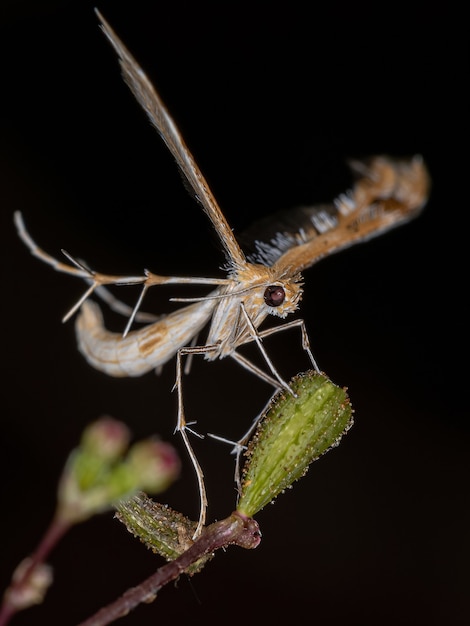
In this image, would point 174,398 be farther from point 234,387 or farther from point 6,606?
point 6,606

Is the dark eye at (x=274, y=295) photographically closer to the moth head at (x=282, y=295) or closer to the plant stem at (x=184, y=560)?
the moth head at (x=282, y=295)

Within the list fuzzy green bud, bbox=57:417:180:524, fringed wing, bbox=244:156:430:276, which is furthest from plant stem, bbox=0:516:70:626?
fringed wing, bbox=244:156:430:276

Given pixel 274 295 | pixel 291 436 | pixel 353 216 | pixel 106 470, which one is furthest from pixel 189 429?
pixel 106 470

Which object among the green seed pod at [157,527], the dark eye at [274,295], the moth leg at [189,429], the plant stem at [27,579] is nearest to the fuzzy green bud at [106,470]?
the plant stem at [27,579]

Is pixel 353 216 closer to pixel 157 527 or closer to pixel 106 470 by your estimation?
pixel 157 527

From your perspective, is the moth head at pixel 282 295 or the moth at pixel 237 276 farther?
the moth head at pixel 282 295

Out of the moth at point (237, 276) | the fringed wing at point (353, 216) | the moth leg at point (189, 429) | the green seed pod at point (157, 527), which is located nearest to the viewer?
the green seed pod at point (157, 527)

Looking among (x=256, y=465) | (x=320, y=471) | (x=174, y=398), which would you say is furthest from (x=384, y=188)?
(x=320, y=471)
